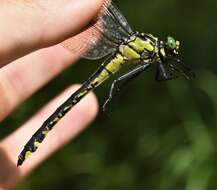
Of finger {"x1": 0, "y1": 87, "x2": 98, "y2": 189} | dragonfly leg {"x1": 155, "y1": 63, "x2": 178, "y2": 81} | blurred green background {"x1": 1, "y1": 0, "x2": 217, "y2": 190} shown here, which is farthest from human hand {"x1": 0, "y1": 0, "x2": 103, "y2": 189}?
blurred green background {"x1": 1, "y1": 0, "x2": 217, "y2": 190}

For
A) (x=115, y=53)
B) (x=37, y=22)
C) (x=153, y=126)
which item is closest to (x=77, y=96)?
(x=115, y=53)

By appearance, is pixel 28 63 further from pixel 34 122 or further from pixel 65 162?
pixel 65 162

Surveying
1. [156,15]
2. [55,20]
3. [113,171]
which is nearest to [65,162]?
[113,171]

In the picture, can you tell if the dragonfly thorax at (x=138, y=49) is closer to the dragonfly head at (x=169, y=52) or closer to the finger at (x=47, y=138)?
the dragonfly head at (x=169, y=52)

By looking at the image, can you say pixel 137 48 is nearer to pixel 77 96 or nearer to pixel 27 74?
pixel 77 96

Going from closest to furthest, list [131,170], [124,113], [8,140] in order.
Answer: [8,140] → [131,170] → [124,113]

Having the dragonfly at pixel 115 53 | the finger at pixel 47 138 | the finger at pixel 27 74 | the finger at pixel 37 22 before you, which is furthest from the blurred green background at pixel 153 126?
the finger at pixel 37 22
